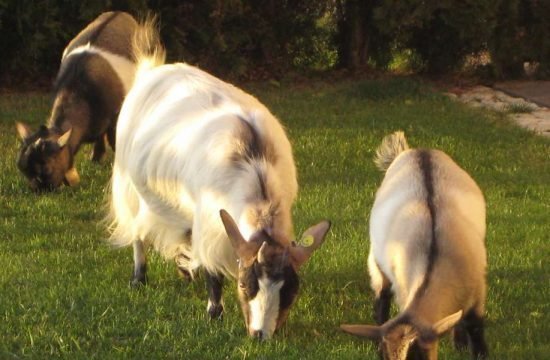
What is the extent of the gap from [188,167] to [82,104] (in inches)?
155

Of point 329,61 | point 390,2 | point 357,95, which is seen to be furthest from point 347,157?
point 329,61

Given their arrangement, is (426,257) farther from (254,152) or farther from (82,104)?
(82,104)

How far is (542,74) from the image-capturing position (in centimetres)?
1443

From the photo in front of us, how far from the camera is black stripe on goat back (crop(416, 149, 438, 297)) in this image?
548 cm

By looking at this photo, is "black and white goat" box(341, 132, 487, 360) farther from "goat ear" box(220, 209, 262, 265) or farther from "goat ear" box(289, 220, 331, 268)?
"goat ear" box(220, 209, 262, 265)

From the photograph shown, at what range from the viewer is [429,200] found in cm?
601

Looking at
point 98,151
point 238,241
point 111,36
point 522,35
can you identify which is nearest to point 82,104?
point 98,151

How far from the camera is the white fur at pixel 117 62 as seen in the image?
35.0ft

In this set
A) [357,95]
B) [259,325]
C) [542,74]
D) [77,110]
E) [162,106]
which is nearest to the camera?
[259,325]

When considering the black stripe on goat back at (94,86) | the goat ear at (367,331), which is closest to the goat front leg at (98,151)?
the black stripe on goat back at (94,86)

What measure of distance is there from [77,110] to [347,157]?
234 centimetres

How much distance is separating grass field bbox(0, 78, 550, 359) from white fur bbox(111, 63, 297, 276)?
349mm

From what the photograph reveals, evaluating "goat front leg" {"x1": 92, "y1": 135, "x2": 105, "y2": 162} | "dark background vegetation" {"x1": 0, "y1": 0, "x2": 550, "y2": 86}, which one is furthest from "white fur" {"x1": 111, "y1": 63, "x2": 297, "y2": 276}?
"dark background vegetation" {"x1": 0, "y1": 0, "x2": 550, "y2": 86}

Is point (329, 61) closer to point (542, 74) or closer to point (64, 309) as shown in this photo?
point (542, 74)
